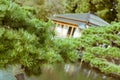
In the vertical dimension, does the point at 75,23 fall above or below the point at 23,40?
below

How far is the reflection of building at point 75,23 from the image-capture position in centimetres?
1984

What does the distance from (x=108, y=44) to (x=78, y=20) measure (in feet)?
25.5

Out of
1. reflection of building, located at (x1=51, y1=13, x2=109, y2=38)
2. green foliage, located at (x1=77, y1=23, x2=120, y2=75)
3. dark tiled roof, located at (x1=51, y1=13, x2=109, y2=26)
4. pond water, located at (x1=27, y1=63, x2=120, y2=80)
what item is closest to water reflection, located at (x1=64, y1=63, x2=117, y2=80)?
pond water, located at (x1=27, y1=63, x2=120, y2=80)

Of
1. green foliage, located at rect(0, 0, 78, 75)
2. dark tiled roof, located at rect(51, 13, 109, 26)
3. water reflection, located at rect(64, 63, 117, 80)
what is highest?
green foliage, located at rect(0, 0, 78, 75)

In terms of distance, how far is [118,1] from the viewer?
84.3ft

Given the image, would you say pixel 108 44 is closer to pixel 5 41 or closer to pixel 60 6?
pixel 5 41

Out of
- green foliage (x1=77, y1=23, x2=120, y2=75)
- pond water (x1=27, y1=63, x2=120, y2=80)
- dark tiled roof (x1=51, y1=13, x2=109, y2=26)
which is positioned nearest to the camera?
pond water (x1=27, y1=63, x2=120, y2=80)

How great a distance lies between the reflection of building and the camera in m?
19.8

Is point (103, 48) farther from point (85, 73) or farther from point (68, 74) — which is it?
point (68, 74)

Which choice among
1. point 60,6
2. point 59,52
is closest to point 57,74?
point 59,52

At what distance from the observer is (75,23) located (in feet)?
66.2

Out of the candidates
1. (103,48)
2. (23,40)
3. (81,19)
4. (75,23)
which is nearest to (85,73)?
(103,48)

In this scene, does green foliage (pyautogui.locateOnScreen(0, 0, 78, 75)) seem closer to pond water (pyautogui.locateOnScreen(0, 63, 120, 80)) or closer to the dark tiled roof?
pond water (pyautogui.locateOnScreen(0, 63, 120, 80))

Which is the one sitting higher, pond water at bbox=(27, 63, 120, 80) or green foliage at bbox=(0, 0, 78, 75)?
green foliage at bbox=(0, 0, 78, 75)
